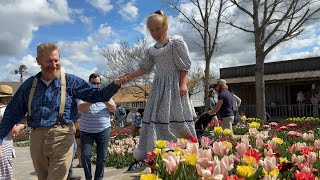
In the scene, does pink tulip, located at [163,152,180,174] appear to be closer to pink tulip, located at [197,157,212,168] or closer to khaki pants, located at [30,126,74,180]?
pink tulip, located at [197,157,212,168]

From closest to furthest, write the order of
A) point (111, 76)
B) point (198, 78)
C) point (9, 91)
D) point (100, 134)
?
point (9, 91) → point (100, 134) → point (111, 76) → point (198, 78)

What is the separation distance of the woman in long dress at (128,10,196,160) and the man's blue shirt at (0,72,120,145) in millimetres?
801

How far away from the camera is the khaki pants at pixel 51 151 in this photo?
10.7 ft

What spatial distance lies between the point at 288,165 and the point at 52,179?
1.91m

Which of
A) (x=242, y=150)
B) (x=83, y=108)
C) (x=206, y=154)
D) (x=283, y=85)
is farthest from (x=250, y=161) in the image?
(x=283, y=85)

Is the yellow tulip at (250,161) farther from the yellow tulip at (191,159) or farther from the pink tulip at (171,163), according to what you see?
the pink tulip at (171,163)

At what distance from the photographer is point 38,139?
3.29 meters

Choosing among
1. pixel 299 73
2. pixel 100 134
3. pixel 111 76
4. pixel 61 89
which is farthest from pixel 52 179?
pixel 111 76

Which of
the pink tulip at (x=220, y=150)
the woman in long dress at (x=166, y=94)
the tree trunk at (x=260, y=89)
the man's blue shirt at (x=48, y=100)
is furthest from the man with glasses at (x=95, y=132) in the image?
the tree trunk at (x=260, y=89)

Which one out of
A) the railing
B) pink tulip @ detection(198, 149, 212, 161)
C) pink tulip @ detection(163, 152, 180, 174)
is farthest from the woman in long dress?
the railing

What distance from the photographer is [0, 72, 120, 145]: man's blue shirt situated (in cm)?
328

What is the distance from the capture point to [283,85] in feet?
82.9

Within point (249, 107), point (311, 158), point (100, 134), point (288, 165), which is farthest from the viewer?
point (249, 107)

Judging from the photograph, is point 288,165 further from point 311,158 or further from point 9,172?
point 9,172
